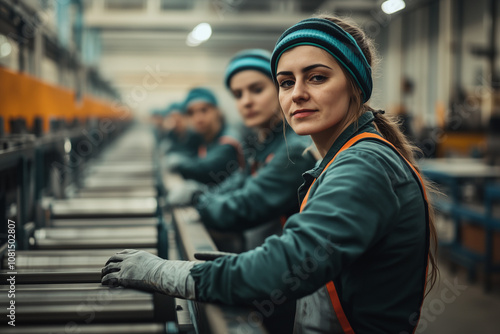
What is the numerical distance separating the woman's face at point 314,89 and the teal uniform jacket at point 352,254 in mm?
69

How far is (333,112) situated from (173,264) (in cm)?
48

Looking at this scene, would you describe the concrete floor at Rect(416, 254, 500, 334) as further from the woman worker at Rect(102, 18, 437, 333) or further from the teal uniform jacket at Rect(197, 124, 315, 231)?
the woman worker at Rect(102, 18, 437, 333)

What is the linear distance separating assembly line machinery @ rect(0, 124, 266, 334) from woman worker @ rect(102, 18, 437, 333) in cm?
6

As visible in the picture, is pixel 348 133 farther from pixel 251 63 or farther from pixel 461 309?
pixel 461 309

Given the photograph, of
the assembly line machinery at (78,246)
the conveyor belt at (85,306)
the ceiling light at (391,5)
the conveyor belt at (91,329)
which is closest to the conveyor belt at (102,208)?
the assembly line machinery at (78,246)

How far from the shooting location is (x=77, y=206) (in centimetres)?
199

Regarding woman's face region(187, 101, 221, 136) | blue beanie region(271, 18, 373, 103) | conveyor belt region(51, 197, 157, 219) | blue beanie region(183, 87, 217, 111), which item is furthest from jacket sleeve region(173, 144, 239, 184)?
blue beanie region(271, 18, 373, 103)

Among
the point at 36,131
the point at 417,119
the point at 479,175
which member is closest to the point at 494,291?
the point at 479,175

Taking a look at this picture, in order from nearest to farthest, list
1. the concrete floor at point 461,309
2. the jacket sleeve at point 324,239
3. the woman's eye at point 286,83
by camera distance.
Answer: the jacket sleeve at point 324,239
the woman's eye at point 286,83
the concrete floor at point 461,309

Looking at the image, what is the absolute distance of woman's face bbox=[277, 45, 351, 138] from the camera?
0.95 metres

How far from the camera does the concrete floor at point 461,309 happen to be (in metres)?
2.89

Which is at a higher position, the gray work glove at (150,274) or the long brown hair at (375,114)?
the long brown hair at (375,114)

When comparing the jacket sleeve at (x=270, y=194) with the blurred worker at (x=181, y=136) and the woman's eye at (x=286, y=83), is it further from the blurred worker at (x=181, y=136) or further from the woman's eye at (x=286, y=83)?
the blurred worker at (x=181, y=136)

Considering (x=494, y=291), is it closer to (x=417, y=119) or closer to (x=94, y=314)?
A: (x=94, y=314)
